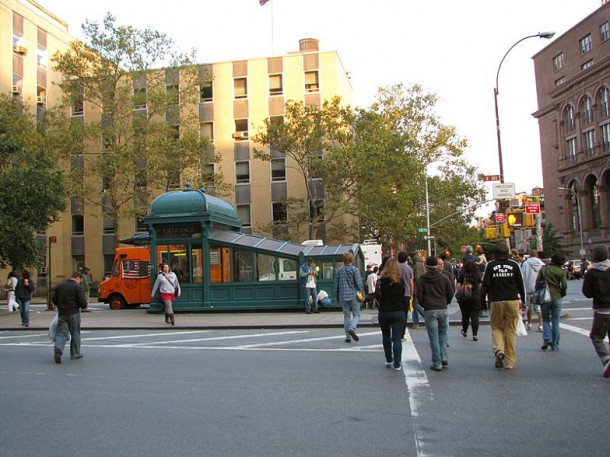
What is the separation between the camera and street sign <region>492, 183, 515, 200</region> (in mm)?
18781

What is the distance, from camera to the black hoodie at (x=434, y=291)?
358 inches

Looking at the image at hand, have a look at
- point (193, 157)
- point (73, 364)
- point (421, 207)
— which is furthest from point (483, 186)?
point (73, 364)

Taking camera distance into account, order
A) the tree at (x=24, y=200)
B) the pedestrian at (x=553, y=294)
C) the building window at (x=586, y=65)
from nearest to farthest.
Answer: the pedestrian at (x=553, y=294)
the tree at (x=24, y=200)
the building window at (x=586, y=65)

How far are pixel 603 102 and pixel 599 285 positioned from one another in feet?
234

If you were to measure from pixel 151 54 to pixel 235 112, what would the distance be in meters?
10.5

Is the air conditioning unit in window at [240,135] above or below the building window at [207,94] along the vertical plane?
below

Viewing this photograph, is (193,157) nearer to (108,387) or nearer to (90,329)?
(90,329)

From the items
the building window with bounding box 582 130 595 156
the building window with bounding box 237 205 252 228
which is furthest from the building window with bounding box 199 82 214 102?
the building window with bounding box 582 130 595 156

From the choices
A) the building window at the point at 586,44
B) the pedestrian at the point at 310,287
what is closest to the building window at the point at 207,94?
the pedestrian at the point at 310,287

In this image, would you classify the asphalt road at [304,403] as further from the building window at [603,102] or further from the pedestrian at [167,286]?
the building window at [603,102]

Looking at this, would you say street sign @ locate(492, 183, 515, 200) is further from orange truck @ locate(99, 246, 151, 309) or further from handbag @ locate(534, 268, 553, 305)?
orange truck @ locate(99, 246, 151, 309)

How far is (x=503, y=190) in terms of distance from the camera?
747 inches

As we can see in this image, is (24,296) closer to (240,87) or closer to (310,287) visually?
(310,287)

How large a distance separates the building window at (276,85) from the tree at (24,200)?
950 inches
